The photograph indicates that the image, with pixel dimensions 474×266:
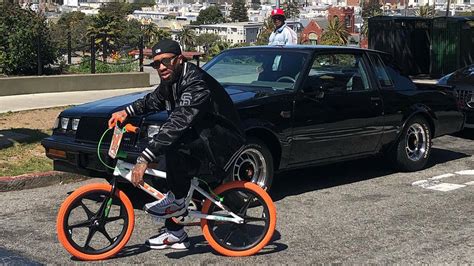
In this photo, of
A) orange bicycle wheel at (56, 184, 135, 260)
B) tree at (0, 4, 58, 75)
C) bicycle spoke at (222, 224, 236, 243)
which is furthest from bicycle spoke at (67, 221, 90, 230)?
tree at (0, 4, 58, 75)

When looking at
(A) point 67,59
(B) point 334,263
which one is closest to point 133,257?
(B) point 334,263

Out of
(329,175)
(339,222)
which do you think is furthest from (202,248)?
(329,175)

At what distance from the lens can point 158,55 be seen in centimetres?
461

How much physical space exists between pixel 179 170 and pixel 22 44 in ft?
39.8

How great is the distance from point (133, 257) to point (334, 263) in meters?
1.52

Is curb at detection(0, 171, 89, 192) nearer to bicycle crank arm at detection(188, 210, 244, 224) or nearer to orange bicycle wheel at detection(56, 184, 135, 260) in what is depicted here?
orange bicycle wheel at detection(56, 184, 135, 260)

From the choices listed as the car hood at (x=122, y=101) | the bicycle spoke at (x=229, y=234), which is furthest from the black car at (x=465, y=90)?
the bicycle spoke at (x=229, y=234)

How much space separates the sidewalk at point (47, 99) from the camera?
1257 cm

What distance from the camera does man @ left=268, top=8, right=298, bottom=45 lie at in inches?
393

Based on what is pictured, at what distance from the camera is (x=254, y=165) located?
6270mm

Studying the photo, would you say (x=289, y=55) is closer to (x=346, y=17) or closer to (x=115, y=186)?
(x=115, y=186)

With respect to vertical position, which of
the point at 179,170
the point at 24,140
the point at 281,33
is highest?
the point at 281,33

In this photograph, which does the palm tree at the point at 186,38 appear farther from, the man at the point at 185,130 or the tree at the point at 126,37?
the man at the point at 185,130

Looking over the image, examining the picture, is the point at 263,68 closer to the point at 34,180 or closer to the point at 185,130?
the point at 185,130
